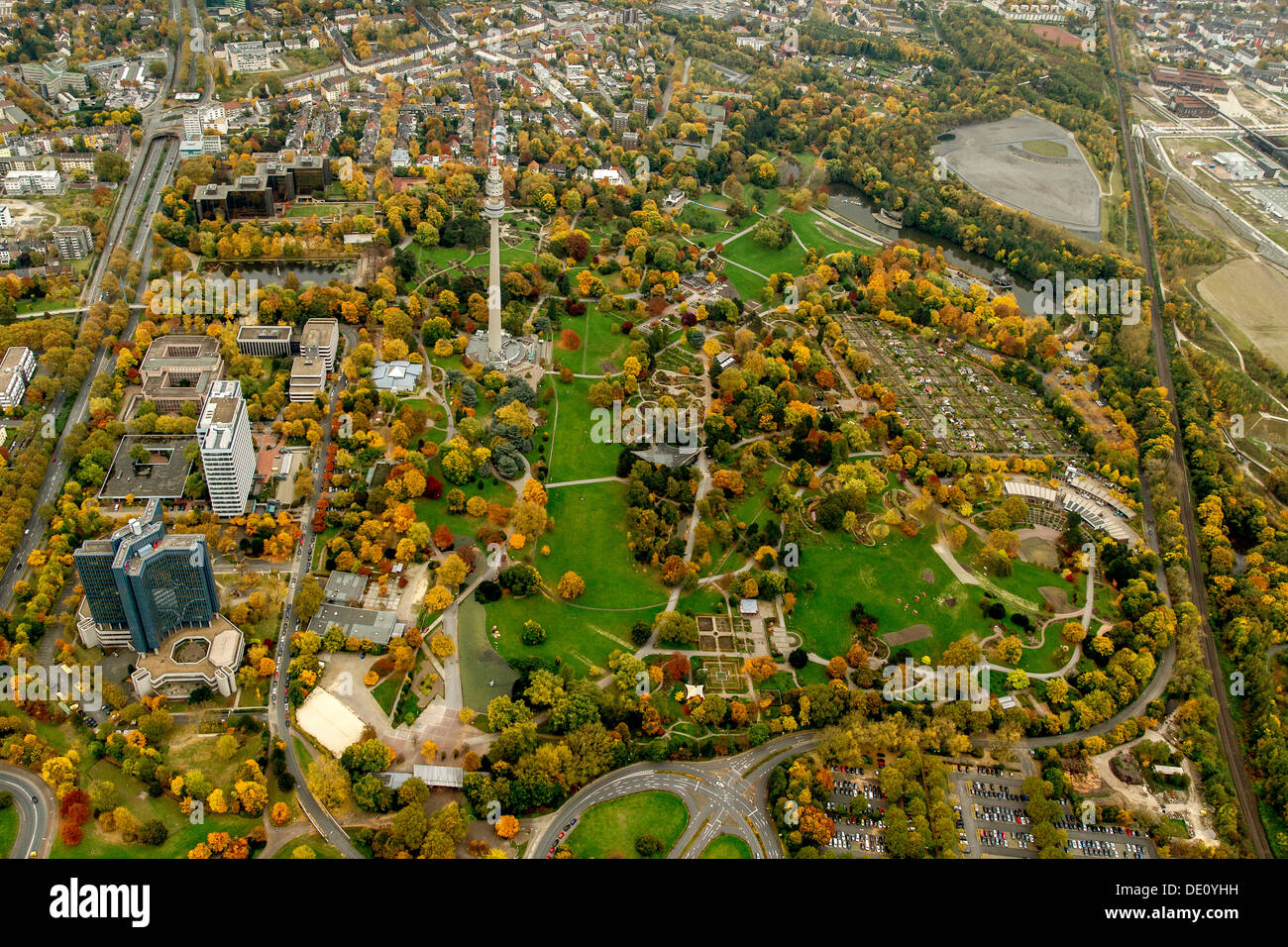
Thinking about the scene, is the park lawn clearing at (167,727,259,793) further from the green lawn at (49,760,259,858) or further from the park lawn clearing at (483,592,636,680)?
the park lawn clearing at (483,592,636,680)

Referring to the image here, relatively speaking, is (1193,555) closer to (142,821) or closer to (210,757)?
(210,757)

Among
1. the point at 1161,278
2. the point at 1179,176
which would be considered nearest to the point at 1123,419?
the point at 1161,278

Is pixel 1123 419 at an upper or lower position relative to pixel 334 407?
upper

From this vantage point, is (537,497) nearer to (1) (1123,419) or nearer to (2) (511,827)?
(2) (511,827)

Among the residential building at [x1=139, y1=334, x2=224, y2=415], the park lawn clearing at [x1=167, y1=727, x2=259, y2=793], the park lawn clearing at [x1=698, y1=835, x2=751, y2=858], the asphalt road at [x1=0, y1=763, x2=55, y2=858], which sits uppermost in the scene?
the residential building at [x1=139, y1=334, x2=224, y2=415]

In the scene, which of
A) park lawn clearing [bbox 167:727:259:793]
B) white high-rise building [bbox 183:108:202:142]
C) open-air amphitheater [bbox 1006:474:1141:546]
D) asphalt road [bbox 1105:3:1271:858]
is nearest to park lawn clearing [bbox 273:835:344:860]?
park lawn clearing [bbox 167:727:259:793]

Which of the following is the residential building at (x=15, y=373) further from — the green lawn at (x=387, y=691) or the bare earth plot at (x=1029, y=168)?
the bare earth plot at (x=1029, y=168)
